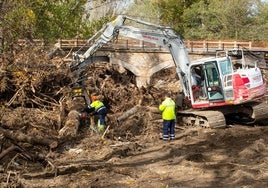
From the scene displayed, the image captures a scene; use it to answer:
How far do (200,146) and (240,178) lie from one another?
380 centimetres

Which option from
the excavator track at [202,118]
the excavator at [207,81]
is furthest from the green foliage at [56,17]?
the excavator track at [202,118]

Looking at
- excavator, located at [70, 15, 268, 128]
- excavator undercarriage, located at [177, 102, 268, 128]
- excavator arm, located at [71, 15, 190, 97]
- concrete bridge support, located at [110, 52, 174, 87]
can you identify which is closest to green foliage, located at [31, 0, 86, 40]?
excavator arm, located at [71, 15, 190, 97]

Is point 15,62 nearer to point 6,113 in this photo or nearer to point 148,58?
point 6,113

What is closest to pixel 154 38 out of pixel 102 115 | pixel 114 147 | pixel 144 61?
pixel 102 115

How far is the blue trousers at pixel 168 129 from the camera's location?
13.2m

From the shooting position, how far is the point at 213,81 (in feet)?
49.1

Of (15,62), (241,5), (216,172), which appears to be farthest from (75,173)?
(241,5)

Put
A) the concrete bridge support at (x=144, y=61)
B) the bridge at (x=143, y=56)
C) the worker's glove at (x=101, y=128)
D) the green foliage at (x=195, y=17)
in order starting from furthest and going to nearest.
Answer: the concrete bridge support at (x=144, y=61) < the bridge at (x=143, y=56) < the green foliage at (x=195, y=17) < the worker's glove at (x=101, y=128)

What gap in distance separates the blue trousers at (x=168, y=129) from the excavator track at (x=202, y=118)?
1673 millimetres

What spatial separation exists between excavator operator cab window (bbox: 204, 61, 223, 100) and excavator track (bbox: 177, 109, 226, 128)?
0.54m

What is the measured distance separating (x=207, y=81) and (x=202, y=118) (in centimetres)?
126

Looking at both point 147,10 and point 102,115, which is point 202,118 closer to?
point 102,115

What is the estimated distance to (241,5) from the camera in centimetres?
4244

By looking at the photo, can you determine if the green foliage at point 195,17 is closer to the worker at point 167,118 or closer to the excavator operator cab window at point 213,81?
the excavator operator cab window at point 213,81
